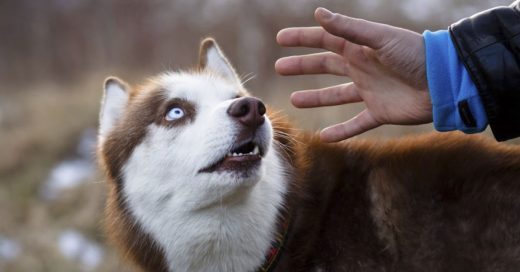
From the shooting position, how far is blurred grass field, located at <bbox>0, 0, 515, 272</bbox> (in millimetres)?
7777

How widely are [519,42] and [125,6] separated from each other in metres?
15.4

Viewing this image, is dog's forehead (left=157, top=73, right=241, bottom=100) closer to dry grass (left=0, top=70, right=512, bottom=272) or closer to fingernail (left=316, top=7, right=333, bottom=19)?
fingernail (left=316, top=7, right=333, bottom=19)

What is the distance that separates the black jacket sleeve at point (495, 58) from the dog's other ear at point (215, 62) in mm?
1461

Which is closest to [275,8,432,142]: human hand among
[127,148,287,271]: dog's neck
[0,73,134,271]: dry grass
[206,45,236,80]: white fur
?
[127,148,287,271]: dog's neck

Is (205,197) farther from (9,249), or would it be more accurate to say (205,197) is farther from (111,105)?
(9,249)

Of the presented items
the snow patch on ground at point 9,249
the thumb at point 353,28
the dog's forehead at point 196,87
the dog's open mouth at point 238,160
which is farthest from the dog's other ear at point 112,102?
the snow patch on ground at point 9,249

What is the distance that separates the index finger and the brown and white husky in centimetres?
42

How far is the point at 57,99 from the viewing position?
1384 cm

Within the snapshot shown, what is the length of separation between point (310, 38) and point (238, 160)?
0.72 metres

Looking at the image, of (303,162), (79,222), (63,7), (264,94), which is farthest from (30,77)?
(303,162)

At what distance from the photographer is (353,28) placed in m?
2.86

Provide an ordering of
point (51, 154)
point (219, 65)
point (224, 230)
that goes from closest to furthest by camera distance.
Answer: point (224, 230) → point (219, 65) → point (51, 154)

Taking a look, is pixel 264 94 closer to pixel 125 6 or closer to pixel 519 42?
pixel 125 6

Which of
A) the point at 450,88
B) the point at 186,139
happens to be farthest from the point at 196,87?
the point at 450,88
